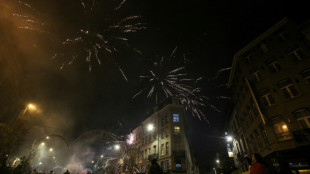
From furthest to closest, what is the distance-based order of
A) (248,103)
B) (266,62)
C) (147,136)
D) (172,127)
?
(147,136) < (172,127) < (248,103) < (266,62)

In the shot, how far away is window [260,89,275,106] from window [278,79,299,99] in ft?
4.37

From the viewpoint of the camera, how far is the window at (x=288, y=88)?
54.9 ft

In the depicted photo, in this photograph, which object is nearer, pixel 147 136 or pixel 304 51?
pixel 304 51

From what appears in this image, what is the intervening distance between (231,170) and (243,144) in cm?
2142

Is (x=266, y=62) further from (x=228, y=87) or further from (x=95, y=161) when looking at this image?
(x=95, y=161)

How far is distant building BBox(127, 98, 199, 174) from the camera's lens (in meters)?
31.7

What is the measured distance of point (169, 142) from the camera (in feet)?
111

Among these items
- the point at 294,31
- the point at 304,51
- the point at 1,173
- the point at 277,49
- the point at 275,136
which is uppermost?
the point at 294,31

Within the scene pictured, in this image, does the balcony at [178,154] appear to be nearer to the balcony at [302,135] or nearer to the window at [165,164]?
the window at [165,164]

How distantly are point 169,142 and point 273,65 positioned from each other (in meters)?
22.9

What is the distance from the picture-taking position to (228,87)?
1224 inches

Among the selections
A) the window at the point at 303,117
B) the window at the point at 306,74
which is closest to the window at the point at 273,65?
the window at the point at 306,74

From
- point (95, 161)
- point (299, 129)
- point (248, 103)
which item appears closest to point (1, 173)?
point (299, 129)

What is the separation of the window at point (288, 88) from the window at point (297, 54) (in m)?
2.51
